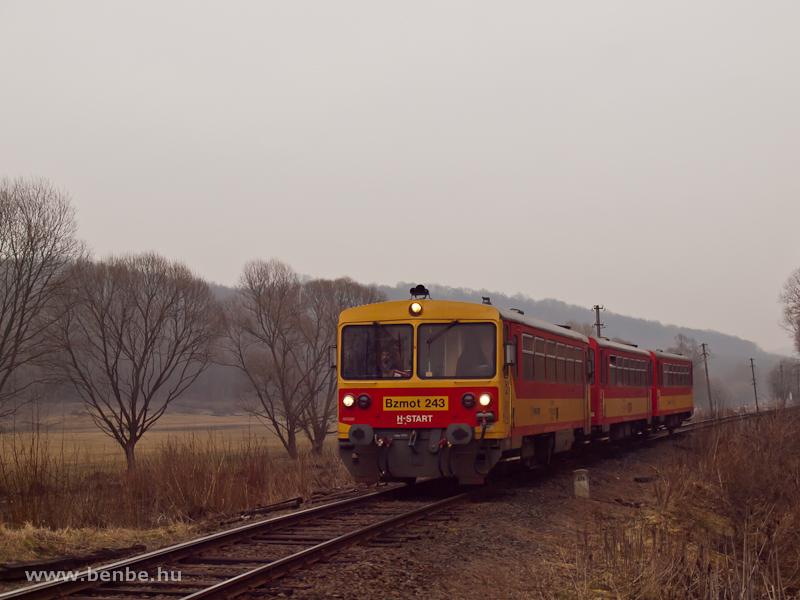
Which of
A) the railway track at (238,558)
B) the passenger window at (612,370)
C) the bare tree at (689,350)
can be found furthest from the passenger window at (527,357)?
the bare tree at (689,350)

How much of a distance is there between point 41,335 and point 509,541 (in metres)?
22.5

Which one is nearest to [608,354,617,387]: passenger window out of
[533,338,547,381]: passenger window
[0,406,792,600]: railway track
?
[533,338,547,381]: passenger window

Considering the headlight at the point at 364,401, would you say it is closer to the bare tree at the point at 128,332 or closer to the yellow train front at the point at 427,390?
the yellow train front at the point at 427,390

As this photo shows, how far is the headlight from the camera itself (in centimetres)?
1152

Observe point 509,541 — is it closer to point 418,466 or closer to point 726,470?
point 418,466

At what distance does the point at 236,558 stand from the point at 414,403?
4.61 m

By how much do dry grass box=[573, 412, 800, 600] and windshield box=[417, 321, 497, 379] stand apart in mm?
2792

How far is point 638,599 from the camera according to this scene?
611cm

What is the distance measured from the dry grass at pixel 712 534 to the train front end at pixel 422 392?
2.09m

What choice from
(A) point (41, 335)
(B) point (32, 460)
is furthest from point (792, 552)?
(A) point (41, 335)

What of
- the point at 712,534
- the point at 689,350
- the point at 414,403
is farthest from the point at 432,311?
the point at 689,350

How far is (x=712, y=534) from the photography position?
30.2 feet

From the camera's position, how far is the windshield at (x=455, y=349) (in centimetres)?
1140

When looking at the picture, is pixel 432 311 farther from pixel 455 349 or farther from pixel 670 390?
pixel 670 390
